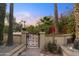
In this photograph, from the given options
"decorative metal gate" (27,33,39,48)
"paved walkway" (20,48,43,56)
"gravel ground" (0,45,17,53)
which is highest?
"decorative metal gate" (27,33,39,48)

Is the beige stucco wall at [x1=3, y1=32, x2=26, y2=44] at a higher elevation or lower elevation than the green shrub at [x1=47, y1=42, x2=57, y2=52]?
higher

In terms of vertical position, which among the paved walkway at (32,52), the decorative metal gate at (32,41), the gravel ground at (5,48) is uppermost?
the decorative metal gate at (32,41)

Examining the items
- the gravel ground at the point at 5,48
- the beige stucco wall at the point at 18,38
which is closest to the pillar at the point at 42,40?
the beige stucco wall at the point at 18,38

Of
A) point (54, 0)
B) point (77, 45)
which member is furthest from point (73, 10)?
point (77, 45)

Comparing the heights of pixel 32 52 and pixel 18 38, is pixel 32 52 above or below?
below

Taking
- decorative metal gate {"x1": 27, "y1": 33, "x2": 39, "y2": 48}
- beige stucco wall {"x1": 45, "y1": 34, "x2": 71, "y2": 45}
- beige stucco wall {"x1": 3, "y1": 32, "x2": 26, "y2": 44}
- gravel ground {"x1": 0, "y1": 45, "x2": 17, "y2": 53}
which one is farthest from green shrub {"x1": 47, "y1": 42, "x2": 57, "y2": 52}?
gravel ground {"x1": 0, "y1": 45, "x2": 17, "y2": 53}

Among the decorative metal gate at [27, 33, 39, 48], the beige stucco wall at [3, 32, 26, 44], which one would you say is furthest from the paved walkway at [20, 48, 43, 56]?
the beige stucco wall at [3, 32, 26, 44]

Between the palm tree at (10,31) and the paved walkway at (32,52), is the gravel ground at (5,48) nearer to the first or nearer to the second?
the palm tree at (10,31)

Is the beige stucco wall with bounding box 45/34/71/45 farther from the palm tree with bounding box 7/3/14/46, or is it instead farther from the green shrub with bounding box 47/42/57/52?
the palm tree with bounding box 7/3/14/46

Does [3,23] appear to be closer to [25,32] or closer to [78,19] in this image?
[25,32]

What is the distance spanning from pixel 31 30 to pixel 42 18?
0.75ft

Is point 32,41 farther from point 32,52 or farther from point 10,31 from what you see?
point 10,31

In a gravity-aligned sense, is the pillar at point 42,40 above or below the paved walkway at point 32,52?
above

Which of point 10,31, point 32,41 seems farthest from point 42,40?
point 10,31
